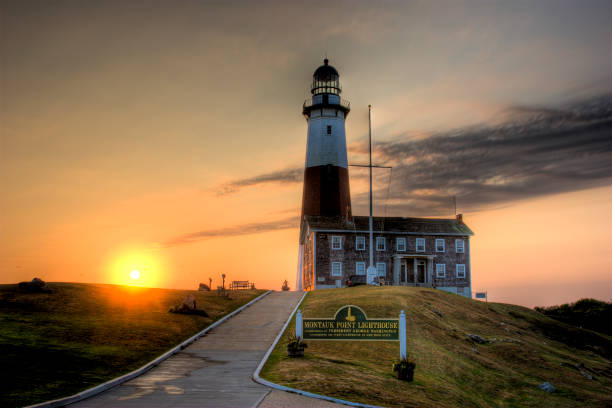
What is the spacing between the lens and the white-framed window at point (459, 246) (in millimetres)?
53875

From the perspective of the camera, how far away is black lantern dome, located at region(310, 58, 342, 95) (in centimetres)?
5872

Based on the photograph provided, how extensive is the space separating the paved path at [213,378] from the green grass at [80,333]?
114 cm

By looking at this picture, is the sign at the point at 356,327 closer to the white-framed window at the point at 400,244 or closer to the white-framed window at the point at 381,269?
the white-framed window at the point at 381,269

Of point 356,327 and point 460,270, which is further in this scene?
point 460,270

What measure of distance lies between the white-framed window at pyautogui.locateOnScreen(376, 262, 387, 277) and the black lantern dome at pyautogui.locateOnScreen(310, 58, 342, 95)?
20580 mm

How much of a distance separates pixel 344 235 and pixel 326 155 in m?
9.97

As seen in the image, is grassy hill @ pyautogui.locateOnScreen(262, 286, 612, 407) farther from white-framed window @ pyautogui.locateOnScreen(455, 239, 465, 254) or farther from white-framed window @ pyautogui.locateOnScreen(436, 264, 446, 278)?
white-framed window @ pyautogui.locateOnScreen(455, 239, 465, 254)

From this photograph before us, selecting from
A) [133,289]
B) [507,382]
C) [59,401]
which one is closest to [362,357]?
[507,382]

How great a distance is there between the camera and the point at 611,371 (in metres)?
30.7

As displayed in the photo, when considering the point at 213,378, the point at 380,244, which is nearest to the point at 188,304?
the point at 213,378

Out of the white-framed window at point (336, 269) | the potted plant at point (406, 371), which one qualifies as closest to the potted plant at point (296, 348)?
the potted plant at point (406, 371)

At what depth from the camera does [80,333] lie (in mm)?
23344

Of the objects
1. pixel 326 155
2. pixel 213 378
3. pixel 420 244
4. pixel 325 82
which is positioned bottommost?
pixel 213 378

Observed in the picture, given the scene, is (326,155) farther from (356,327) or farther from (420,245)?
(356,327)
